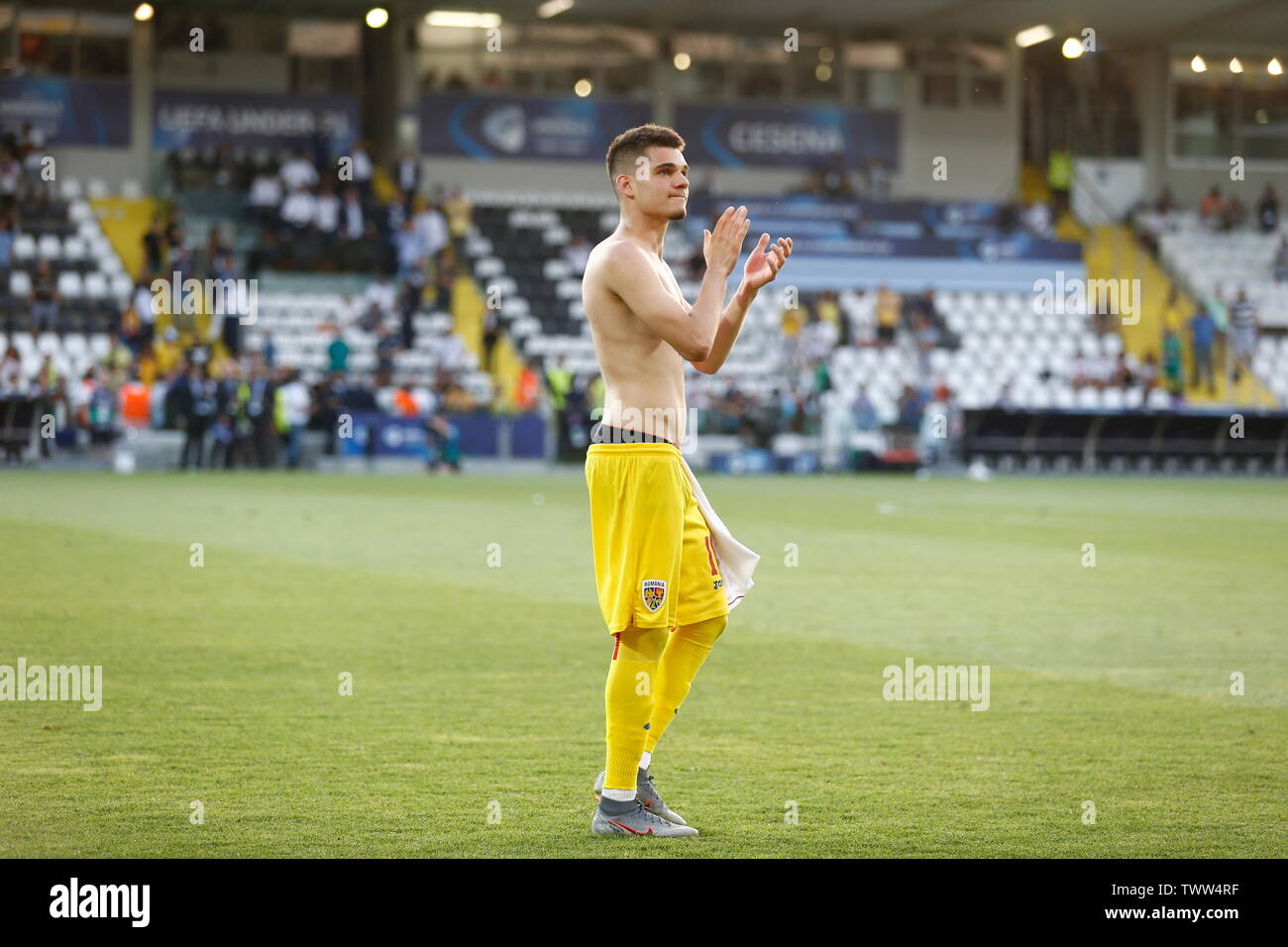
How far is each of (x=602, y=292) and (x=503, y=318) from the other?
34.1m

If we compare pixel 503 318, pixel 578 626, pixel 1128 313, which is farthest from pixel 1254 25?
pixel 578 626

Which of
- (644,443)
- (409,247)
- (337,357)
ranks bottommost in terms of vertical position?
(644,443)

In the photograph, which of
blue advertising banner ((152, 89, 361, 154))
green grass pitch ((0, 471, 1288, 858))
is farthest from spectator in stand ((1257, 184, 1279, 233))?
green grass pitch ((0, 471, 1288, 858))

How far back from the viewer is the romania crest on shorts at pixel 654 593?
638cm

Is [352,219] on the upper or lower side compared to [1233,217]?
lower

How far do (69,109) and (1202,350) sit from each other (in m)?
26.1

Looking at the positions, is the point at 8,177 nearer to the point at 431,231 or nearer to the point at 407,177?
the point at 407,177

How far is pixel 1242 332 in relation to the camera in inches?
1634

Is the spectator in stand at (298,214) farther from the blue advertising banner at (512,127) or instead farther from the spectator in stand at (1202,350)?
the spectator in stand at (1202,350)

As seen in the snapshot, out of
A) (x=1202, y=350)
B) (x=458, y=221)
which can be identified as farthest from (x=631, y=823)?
(x=1202, y=350)

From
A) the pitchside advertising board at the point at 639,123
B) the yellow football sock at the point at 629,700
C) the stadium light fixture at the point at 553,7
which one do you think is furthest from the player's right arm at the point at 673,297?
the pitchside advertising board at the point at 639,123

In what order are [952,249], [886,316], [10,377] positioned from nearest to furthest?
[10,377] → [886,316] → [952,249]

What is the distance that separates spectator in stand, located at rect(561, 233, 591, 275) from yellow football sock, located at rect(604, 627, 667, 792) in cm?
3466

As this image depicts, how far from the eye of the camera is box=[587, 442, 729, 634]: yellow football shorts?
6.39 m
